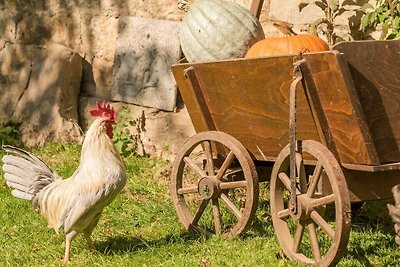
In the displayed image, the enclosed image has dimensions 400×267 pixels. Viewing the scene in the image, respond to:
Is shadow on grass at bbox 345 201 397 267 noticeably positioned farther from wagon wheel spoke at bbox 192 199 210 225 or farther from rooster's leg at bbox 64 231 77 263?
rooster's leg at bbox 64 231 77 263

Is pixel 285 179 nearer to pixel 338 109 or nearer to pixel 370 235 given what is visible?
pixel 338 109

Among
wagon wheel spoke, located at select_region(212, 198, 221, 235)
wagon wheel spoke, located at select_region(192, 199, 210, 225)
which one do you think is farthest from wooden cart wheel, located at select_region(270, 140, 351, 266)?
wagon wheel spoke, located at select_region(192, 199, 210, 225)

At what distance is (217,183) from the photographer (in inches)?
193

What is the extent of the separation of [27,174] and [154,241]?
0.89 m

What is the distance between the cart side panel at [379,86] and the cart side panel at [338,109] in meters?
0.08

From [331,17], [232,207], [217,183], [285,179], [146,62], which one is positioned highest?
[331,17]

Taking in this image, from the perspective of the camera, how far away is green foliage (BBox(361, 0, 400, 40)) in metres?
5.52

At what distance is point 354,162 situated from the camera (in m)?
4.01

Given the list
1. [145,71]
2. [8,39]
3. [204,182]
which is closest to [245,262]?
[204,182]

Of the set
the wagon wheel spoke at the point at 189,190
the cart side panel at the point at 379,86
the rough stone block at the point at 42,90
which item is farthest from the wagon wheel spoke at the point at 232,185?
the rough stone block at the point at 42,90

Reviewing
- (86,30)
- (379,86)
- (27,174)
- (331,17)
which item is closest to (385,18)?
(331,17)

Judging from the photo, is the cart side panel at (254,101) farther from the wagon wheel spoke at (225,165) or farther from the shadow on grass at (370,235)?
the shadow on grass at (370,235)

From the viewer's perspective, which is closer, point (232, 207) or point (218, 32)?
point (232, 207)

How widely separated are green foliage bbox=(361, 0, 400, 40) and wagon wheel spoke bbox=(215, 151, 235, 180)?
1545mm
